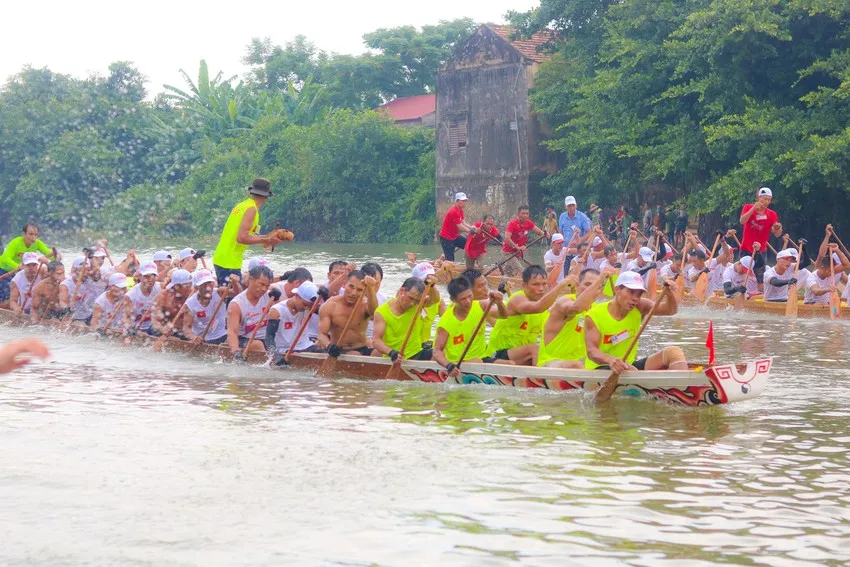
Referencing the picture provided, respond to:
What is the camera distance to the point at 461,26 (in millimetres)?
51438

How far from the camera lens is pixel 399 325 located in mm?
10820

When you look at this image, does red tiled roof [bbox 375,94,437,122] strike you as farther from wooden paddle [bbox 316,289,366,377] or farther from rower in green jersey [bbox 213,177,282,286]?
wooden paddle [bbox 316,289,366,377]

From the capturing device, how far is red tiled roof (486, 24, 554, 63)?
36.4 metres

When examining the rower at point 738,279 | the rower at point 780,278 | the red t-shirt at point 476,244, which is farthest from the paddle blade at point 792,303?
the red t-shirt at point 476,244

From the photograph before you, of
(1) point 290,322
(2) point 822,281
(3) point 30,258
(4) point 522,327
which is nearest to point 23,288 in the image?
(3) point 30,258

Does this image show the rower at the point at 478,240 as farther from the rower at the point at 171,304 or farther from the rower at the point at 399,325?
the rower at the point at 399,325

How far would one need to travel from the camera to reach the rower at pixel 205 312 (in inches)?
489

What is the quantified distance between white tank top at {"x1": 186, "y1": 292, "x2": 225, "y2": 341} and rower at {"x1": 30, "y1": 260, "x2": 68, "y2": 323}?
3.42 m

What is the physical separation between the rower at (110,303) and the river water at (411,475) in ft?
9.90

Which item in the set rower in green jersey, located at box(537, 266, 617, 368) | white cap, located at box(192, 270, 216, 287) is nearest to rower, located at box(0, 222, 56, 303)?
white cap, located at box(192, 270, 216, 287)

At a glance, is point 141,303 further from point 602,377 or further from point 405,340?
point 602,377

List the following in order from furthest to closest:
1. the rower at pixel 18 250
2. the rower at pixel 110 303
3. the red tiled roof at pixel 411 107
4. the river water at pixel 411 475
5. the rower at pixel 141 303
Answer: the red tiled roof at pixel 411 107 → the rower at pixel 18 250 → the rower at pixel 110 303 → the rower at pixel 141 303 → the river water at pixel 411 475

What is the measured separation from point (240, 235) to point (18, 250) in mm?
6520

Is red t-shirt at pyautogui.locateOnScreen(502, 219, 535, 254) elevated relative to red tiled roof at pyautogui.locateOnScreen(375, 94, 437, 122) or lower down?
lower down
